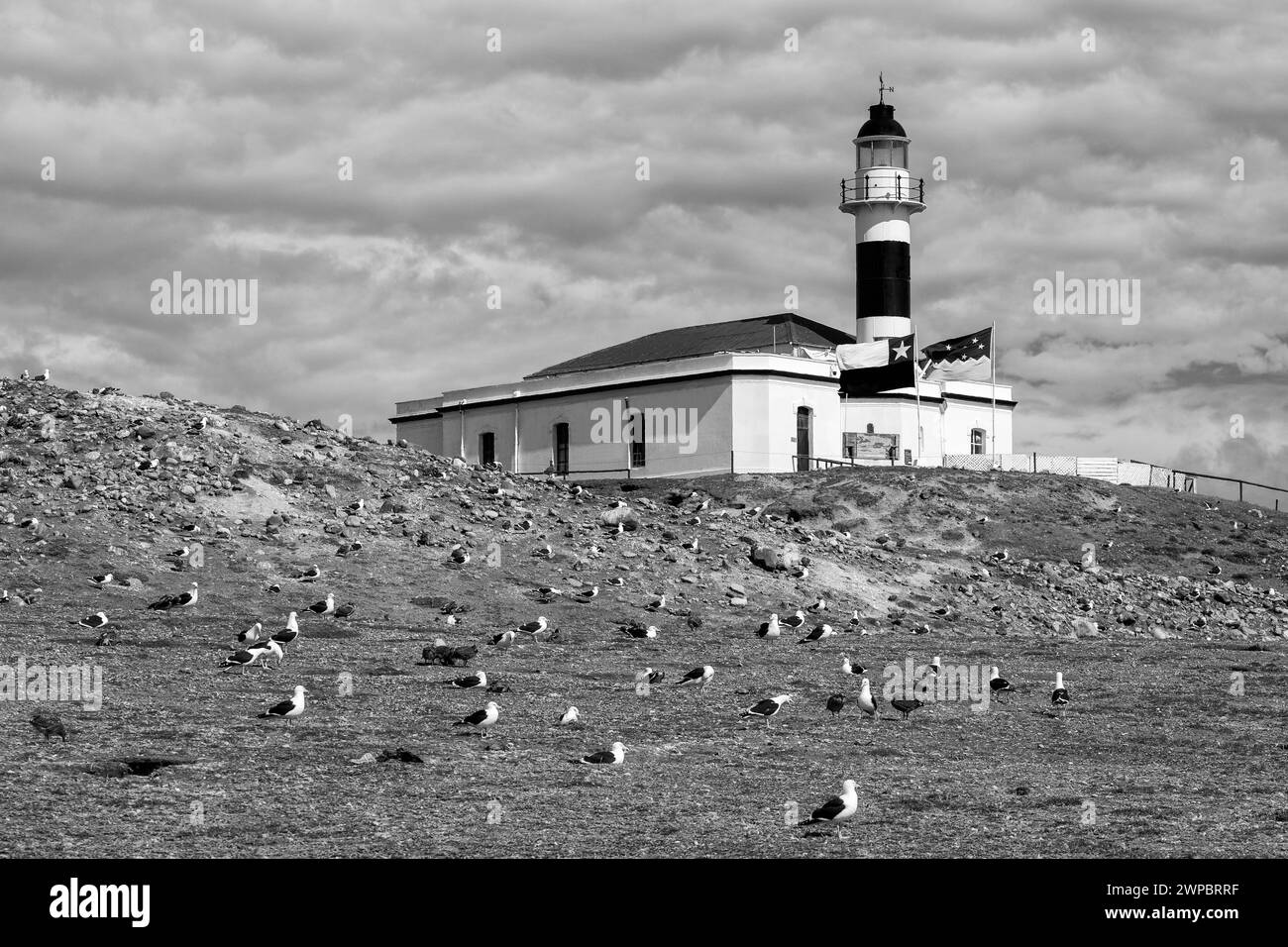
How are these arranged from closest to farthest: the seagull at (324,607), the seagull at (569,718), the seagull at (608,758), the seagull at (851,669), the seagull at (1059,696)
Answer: the seagull at (608,758) < the seagull at (569,718) < the seagull at (1059,696) < the seagull at (851,669) < the seagull at (324,607)

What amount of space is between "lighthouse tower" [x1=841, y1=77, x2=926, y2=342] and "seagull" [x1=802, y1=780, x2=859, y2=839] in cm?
5241

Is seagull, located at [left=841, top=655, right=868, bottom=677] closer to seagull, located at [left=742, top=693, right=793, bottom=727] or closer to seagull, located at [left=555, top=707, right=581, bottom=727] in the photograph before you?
seagull, located at [left=742, top=693, right=793, bottom=727]

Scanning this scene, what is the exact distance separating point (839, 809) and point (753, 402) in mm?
45296

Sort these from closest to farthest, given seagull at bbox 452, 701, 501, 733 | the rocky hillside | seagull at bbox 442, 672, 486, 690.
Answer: the rocky hillside → seagull at bbox 452, 701, 501, 733 → seagull at bbox 442, 672, 486, 690

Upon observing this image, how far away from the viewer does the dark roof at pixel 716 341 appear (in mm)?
64938

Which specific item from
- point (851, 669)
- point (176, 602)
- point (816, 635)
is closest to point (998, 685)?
point (851, 669)

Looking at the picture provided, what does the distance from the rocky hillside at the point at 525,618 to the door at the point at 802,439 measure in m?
3.44

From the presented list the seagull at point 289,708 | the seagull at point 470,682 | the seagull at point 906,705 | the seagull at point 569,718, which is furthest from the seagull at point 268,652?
the seagull at point 906,705

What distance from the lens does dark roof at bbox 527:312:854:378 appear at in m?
64.9

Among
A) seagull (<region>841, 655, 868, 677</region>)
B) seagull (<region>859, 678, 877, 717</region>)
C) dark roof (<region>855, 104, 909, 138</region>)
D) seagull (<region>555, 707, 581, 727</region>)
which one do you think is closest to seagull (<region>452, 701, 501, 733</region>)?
seagull (<region>555, 707, 581, 727</region>)

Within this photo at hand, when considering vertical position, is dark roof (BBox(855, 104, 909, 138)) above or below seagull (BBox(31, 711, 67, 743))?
above

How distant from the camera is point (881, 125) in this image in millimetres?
69000

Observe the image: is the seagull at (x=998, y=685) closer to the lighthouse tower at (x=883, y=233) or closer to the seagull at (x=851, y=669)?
the seagull at (x=851, y=669)
